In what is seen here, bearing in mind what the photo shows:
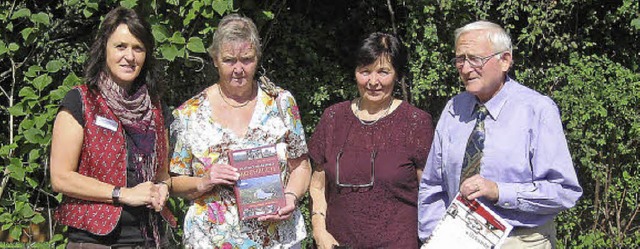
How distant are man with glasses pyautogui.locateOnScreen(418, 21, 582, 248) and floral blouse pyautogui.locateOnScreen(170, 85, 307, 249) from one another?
2.58ft

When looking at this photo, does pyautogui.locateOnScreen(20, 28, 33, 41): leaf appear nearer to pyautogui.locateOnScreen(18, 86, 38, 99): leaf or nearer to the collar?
pyautogui.locateOnScreen(18, 86, 38, 99): leaf

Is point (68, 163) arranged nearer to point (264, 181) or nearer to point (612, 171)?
point (264, 181)

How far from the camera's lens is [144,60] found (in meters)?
3.48

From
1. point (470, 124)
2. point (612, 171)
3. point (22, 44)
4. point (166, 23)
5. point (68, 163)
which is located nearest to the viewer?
point (68, 163)

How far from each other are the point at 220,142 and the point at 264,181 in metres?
0.26

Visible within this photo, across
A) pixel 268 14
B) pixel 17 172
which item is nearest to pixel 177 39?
pixel 268 14

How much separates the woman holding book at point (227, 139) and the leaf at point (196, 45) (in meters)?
0.69

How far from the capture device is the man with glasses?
3188 mm

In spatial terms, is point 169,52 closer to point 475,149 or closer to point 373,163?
point 373,163

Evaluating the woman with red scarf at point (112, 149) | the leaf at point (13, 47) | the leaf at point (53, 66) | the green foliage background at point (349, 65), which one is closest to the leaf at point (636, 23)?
the green foliage background at point (349, 65)

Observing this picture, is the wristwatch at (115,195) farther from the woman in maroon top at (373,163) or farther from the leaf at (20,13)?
the leaf at (20,13)

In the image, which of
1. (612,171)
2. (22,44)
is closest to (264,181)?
(22,44)

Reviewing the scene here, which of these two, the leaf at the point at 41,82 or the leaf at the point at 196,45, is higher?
the leaf at the point at 196,45

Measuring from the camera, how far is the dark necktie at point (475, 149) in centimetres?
331
